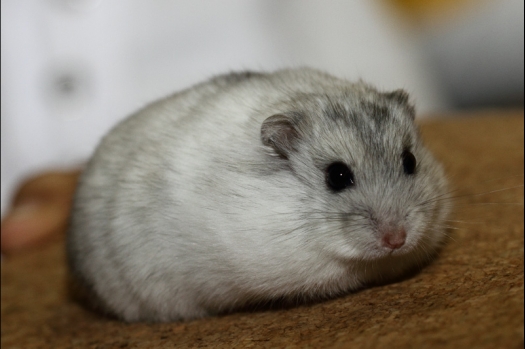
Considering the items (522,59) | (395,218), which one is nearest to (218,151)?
(395,218)

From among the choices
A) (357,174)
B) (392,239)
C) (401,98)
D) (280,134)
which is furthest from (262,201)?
(401,98)

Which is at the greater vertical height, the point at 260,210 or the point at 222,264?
the point at 260,210

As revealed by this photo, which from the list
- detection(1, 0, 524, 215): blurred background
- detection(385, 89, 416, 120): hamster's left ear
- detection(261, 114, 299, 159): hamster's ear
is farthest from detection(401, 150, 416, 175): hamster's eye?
detection(1, 0, 524, 215): blurred background

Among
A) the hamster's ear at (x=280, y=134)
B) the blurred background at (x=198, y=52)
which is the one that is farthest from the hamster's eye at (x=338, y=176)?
the blurred background at (x=198, y=52)

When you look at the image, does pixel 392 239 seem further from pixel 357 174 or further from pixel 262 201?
pixel 262 201

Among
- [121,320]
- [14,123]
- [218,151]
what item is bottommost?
[121,320]

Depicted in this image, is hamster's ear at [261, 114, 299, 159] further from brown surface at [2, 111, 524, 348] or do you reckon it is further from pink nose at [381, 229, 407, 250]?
brown surface at [2, 111, 524, 348]

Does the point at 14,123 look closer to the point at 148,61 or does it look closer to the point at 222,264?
the point at 148,61

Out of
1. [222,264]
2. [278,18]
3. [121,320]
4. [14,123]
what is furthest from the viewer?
[278,18]
